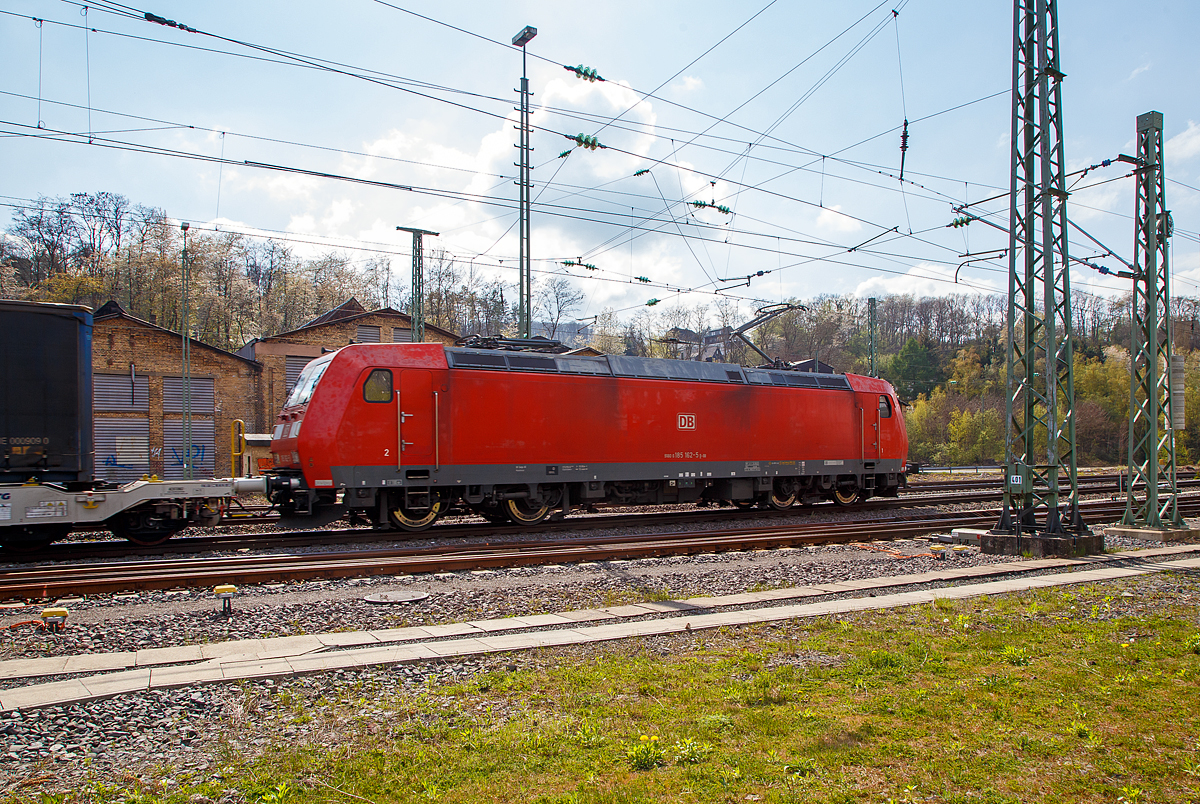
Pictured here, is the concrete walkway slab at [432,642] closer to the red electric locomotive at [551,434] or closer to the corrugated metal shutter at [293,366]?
the red electric locomotive at [551,434]

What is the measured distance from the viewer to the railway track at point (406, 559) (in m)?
8.91

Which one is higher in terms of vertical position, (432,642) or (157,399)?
(157,399)

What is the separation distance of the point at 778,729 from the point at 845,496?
16870 millimetres

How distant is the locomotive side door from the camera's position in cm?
1986

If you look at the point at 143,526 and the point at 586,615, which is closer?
the point at 586,615

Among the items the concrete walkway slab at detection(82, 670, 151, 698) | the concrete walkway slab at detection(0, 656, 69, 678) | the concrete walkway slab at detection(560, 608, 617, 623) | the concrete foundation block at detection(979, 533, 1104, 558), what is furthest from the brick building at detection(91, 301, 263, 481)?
the concrete foundation block at detection(979, 533, 1104, 558)

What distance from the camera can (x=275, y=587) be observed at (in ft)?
29.6

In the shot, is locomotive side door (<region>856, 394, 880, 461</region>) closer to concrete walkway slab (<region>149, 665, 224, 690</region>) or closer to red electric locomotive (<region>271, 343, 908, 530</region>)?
red electric locomotive (<region>271, 343, 908, 530</region>)

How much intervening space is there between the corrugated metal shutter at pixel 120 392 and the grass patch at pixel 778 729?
2824 centimetres

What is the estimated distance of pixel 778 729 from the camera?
438 cm

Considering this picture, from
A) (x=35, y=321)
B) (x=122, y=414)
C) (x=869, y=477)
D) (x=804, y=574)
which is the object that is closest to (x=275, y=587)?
(x=35, y=321)

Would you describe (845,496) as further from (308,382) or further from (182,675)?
(182,675)

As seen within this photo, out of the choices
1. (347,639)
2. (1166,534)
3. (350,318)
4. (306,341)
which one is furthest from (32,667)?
(350,318)

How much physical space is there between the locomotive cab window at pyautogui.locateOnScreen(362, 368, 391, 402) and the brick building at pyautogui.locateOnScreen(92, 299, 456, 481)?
57.1ft
